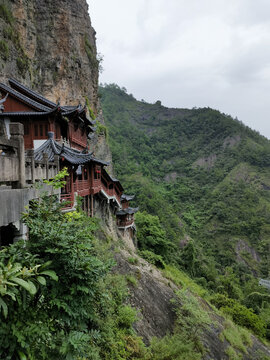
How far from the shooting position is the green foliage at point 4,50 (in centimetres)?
2058

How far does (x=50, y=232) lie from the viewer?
414 centimetres

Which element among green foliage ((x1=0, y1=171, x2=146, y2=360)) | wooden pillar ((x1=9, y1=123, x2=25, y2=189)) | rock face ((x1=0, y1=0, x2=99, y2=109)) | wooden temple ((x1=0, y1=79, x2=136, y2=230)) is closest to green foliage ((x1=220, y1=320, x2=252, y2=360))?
wooden temple ((x1=0, y1=79, x2=136, y2=230))

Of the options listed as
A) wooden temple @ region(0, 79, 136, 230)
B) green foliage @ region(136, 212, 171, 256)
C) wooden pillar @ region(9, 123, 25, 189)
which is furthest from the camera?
green foliage @ region(136, 212, 171, 256)

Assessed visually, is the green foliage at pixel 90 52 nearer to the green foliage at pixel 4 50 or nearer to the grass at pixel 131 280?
the green foliage at pixel 4 50

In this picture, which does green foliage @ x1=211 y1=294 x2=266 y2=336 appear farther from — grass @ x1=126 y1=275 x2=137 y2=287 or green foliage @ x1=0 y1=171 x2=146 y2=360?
green foliage @ x1=0 y1=171 x2=146 y2=360

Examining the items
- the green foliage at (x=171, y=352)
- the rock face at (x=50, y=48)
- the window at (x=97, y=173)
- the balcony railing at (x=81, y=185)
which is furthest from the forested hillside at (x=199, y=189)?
the rock face at (x=50, y=48)

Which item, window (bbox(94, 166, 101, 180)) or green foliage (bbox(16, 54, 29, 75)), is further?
green foliage (bbox(16, 54, 29, 75))

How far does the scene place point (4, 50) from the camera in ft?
68.6

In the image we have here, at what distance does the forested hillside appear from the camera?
36.6m

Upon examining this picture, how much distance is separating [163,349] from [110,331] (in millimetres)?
2906

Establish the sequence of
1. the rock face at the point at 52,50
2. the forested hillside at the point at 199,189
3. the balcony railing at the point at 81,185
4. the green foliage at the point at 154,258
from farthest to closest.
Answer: the forested hillside at the point at 199,189
the green foliage at the point at 154,258
the rock face at the point at 52,50
the balcony railing at the point at 81,185

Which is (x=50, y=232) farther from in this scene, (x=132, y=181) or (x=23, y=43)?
(x=132, y=181)

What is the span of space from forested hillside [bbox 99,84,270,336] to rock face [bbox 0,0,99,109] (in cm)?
2226

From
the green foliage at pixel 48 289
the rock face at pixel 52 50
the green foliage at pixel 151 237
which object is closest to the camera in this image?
the green foliage at pixel 48 289
